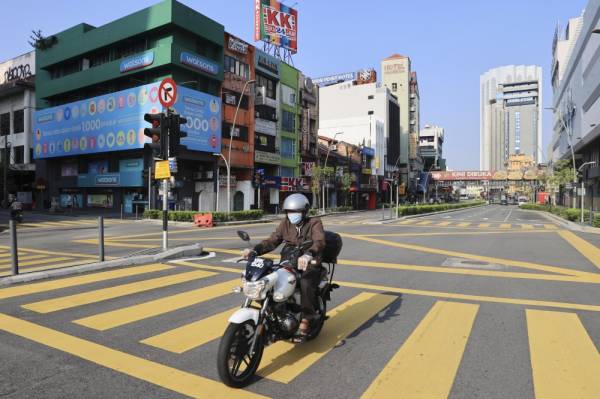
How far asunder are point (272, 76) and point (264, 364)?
1911 inches

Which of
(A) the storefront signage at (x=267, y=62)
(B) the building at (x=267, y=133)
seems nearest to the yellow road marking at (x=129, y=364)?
(B) the building at (x=267, y=133)

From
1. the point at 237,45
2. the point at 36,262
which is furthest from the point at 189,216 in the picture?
the point at 237,45

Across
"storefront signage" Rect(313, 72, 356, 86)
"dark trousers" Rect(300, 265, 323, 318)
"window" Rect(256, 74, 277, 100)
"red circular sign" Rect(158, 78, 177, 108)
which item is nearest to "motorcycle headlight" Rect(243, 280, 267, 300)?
"dark trousers" Rect(300, 265, 323, 318)

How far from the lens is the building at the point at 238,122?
42.2 metres

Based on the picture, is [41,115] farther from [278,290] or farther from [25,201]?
[278,290]

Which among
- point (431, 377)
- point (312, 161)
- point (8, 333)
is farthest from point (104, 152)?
point (431, 377)

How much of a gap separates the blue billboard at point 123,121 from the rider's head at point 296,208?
33179mm

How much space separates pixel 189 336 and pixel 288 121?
49241mm

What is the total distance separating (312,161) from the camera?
58406 millimetres

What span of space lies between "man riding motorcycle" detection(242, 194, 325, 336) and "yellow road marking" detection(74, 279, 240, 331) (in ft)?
7.24

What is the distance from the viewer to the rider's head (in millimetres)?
4578

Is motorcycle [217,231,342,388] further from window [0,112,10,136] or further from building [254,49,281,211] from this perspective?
window [0,112,10,136]

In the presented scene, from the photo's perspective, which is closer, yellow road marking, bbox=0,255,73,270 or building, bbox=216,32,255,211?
yellow road marking, bbox=0,255,73,270

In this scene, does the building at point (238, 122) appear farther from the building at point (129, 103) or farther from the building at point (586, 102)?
the building at point (586, 102)
